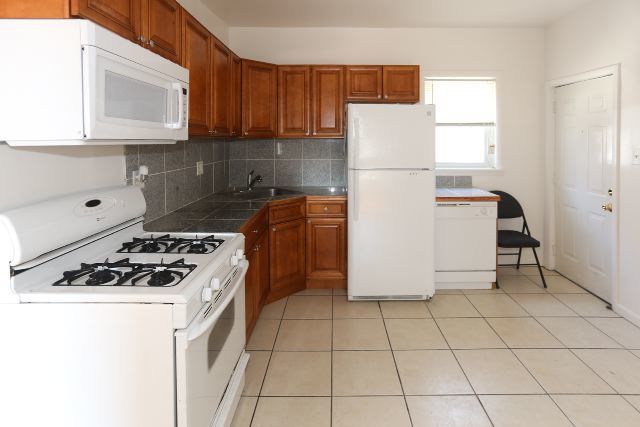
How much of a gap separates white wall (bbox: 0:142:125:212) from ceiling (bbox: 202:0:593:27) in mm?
2144

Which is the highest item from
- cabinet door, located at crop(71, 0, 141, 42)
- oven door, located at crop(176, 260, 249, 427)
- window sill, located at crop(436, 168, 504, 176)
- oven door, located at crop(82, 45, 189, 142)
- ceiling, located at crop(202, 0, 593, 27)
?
ceiling, located at crop(202, 0, 593, 27)

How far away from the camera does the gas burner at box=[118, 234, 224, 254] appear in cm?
220

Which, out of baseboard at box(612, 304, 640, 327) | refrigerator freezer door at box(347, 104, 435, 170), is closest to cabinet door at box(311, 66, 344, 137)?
refrigerator freezer door at box(347, 104, 435, 170)

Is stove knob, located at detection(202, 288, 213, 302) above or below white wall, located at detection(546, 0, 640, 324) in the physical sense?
Answer: below

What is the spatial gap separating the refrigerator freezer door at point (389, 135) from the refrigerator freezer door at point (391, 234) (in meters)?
0.09

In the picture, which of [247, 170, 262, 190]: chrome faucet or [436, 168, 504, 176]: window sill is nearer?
[247, 170, 262, 190]: chrome faucet

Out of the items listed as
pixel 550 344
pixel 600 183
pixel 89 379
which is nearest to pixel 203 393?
pixel 89 379

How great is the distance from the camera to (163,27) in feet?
7.68

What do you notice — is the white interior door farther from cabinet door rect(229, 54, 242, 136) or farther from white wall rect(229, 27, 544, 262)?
cabinet door rect(229, 54, 242, 136)

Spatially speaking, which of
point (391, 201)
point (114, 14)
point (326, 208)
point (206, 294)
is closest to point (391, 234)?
point (391, 201)

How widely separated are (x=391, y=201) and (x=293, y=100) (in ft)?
4.41

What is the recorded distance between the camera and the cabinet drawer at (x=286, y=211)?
153 inches

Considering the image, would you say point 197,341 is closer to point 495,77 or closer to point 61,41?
point 61,41

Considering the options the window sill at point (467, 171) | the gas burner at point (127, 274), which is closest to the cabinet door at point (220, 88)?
the gas burner at point (127, 274)
